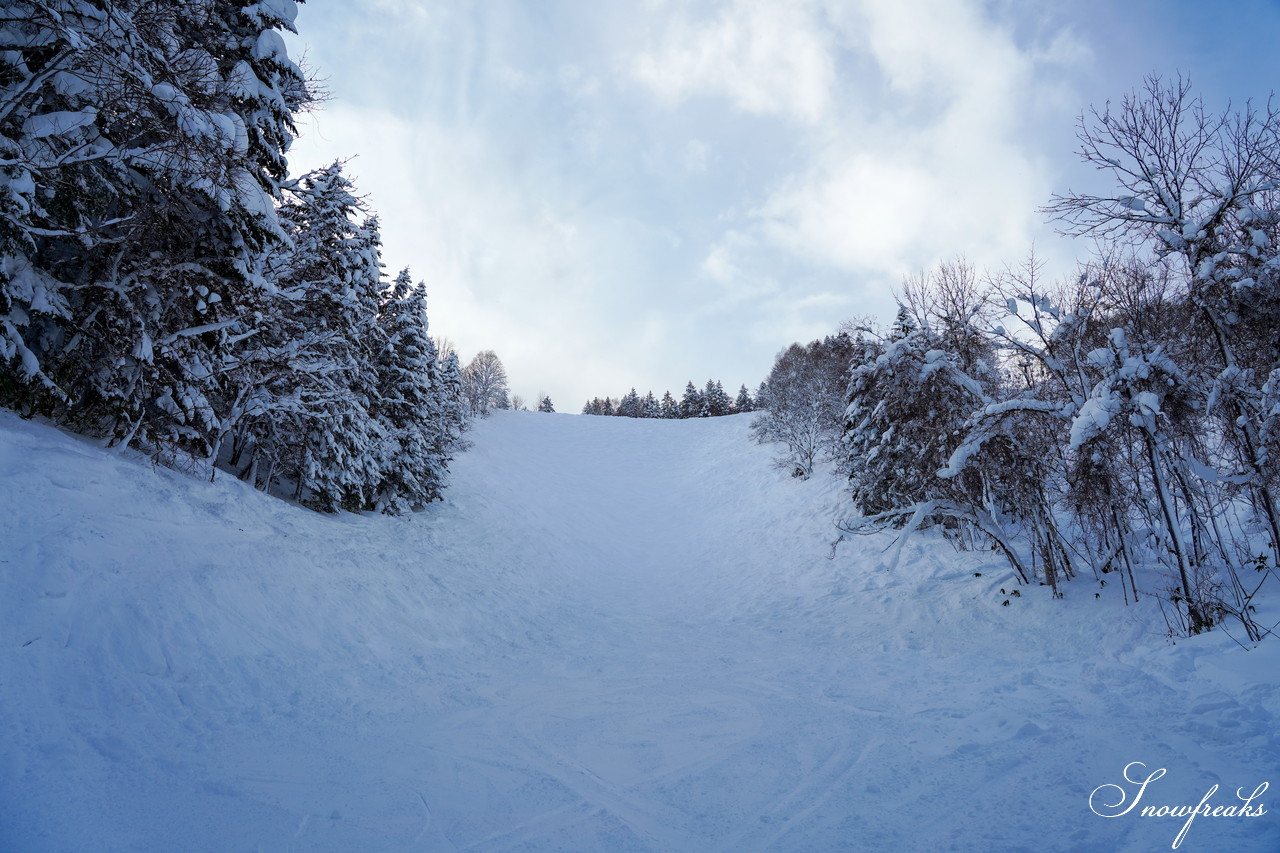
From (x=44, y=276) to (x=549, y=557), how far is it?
43.7 ft

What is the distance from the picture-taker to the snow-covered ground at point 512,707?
3.84 m

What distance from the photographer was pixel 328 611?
792 centimetres

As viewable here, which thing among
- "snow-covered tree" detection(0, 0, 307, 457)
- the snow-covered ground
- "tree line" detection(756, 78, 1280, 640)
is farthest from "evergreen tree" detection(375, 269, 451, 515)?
"tree line" detection(756, 78, 1280, 640)

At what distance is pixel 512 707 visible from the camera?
664cm

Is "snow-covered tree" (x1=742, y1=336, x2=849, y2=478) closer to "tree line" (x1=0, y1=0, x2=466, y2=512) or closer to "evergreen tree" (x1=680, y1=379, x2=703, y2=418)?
"tree line" (x1=0, y1=0, x2=466, y2=512)

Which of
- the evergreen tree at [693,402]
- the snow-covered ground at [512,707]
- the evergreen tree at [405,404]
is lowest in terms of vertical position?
the snow-covered ground at [512,707]

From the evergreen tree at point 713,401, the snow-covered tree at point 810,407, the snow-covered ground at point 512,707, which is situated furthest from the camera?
the evergreen tree at point 713,401

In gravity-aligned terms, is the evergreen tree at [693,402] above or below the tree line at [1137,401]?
above

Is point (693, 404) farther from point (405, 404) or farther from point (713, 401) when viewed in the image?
point (405, 404)

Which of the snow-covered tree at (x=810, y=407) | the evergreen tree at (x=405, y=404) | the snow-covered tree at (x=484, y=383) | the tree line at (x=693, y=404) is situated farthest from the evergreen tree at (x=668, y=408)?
the evergreen tree at (x=405, y=404)

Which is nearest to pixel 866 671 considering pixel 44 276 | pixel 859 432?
pixel 859 432

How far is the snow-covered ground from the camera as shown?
384cm

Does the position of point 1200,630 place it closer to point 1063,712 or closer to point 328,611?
point 1063,712

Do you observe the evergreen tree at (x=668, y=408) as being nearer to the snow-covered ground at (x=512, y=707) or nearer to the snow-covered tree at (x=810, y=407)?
the snow-covered tree at (x=810, y=407)
